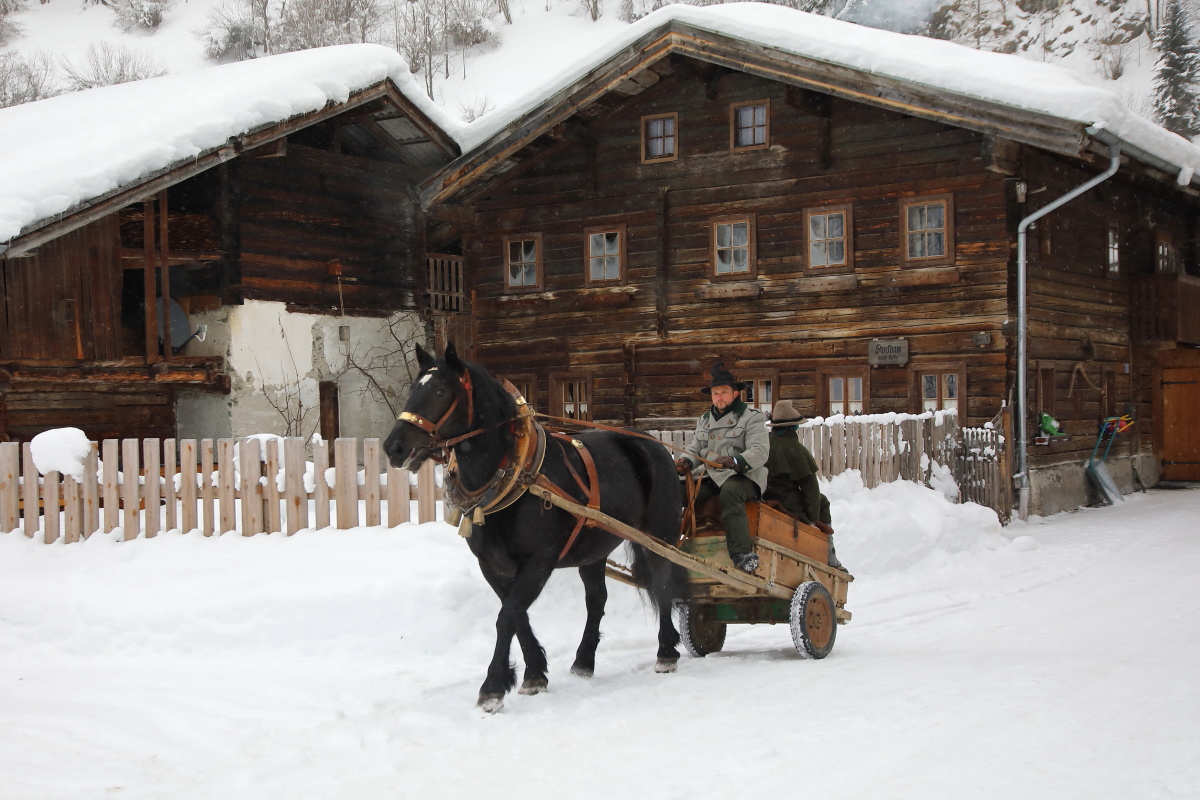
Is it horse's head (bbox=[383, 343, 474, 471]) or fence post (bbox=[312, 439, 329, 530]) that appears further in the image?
fence post (bbox=[312, 439, 329, 530])

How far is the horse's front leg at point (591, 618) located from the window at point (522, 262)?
13.6 m

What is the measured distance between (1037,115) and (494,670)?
39.1 feet

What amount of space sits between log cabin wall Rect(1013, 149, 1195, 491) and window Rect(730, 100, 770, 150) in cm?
414

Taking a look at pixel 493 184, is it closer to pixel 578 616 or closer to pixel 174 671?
pixel 578 616

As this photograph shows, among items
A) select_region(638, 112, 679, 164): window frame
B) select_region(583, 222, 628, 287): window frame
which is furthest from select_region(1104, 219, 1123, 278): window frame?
select_region(583, 222, 628, 287): window frame

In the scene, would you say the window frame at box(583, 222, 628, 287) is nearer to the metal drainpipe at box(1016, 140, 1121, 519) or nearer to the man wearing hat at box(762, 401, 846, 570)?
the metal drainpipe at box(1016, 140, 1121, 519)

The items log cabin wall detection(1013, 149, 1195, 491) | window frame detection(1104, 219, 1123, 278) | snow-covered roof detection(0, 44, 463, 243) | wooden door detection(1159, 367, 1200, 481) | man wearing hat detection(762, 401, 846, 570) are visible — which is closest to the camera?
man wearing hat detection(762, 401, 846, 570)

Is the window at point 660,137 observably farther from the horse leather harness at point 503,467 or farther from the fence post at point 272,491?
the horse leather harness at point 503,467

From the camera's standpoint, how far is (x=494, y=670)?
6484 mm

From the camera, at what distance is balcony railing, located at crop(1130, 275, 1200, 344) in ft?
66.7

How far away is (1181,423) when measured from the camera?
2311cm

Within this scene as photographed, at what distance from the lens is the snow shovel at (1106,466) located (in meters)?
19.8

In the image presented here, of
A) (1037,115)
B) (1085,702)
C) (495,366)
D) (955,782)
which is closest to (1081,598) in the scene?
(1085,702)

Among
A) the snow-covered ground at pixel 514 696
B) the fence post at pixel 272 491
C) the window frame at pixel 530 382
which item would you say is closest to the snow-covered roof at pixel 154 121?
the window frame at pixel 530 382
